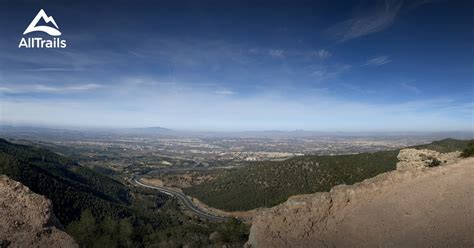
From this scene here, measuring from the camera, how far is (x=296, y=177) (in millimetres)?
94000

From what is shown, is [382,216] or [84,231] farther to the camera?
[84,231]

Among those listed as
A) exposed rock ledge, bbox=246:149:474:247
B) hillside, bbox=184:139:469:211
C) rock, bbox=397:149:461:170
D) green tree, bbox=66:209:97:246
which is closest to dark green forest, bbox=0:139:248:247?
green tree, bbox=66:209:97:246

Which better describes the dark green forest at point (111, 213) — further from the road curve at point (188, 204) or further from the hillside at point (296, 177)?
the hillside at point (296, 177)

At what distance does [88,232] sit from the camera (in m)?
39.7

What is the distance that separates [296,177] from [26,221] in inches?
3177

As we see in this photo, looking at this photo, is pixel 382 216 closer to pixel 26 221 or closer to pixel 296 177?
pixel 26 221

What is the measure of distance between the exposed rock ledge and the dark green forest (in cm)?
1016

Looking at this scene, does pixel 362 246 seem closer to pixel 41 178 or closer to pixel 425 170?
pixel 425 170

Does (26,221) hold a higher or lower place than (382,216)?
lower

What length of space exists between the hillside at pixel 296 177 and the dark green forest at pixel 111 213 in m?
13.5

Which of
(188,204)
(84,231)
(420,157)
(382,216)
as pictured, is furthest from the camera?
(188,204)

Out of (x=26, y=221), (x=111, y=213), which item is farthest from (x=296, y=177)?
(x=26, y=221)

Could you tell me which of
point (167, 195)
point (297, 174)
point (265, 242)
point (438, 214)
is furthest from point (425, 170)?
point (167, 195)

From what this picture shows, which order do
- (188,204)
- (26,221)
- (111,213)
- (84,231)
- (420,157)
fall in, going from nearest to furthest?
1. (26,221)
2. (420,157)
3. (84,231)
4. (111,213)
5. (188,204)
